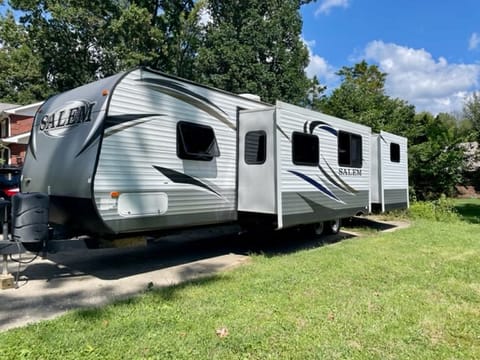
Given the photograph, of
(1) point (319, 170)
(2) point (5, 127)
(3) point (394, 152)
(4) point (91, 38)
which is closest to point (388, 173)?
(3) point (394, 152)

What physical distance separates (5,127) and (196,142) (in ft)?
74.5

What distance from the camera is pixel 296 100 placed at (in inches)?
1077

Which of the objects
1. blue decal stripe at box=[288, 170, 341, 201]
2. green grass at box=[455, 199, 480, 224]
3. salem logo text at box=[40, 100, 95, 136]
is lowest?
green grass at box=[455, 199, 480, 224]

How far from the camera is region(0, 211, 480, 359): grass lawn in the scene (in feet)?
11.6

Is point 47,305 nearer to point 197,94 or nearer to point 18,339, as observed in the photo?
point 18,339

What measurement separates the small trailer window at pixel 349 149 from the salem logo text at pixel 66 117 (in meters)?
5.55

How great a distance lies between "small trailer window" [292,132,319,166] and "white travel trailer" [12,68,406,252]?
20mm

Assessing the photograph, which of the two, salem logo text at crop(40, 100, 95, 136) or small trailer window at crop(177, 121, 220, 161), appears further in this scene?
small trailer window at crop(177, 121, 220, 161)

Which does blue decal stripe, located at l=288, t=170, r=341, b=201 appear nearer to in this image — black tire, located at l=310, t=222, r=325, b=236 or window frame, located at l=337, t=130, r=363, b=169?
window frame, located at l=337, t=130, r=363, b=169

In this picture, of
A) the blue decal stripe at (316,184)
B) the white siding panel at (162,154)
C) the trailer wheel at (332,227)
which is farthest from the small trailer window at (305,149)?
the trailer wheel at (332,227)

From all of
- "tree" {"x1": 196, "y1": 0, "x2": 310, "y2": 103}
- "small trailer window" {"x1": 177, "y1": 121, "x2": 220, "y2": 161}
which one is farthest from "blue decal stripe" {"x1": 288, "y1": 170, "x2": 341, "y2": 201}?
"tree" {"x1": 196, "y1": 0, "x2": 310, "y2": 103}

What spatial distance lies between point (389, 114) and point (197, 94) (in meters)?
12.9

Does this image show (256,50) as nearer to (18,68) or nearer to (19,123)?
(19,123)

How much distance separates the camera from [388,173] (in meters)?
11.3
